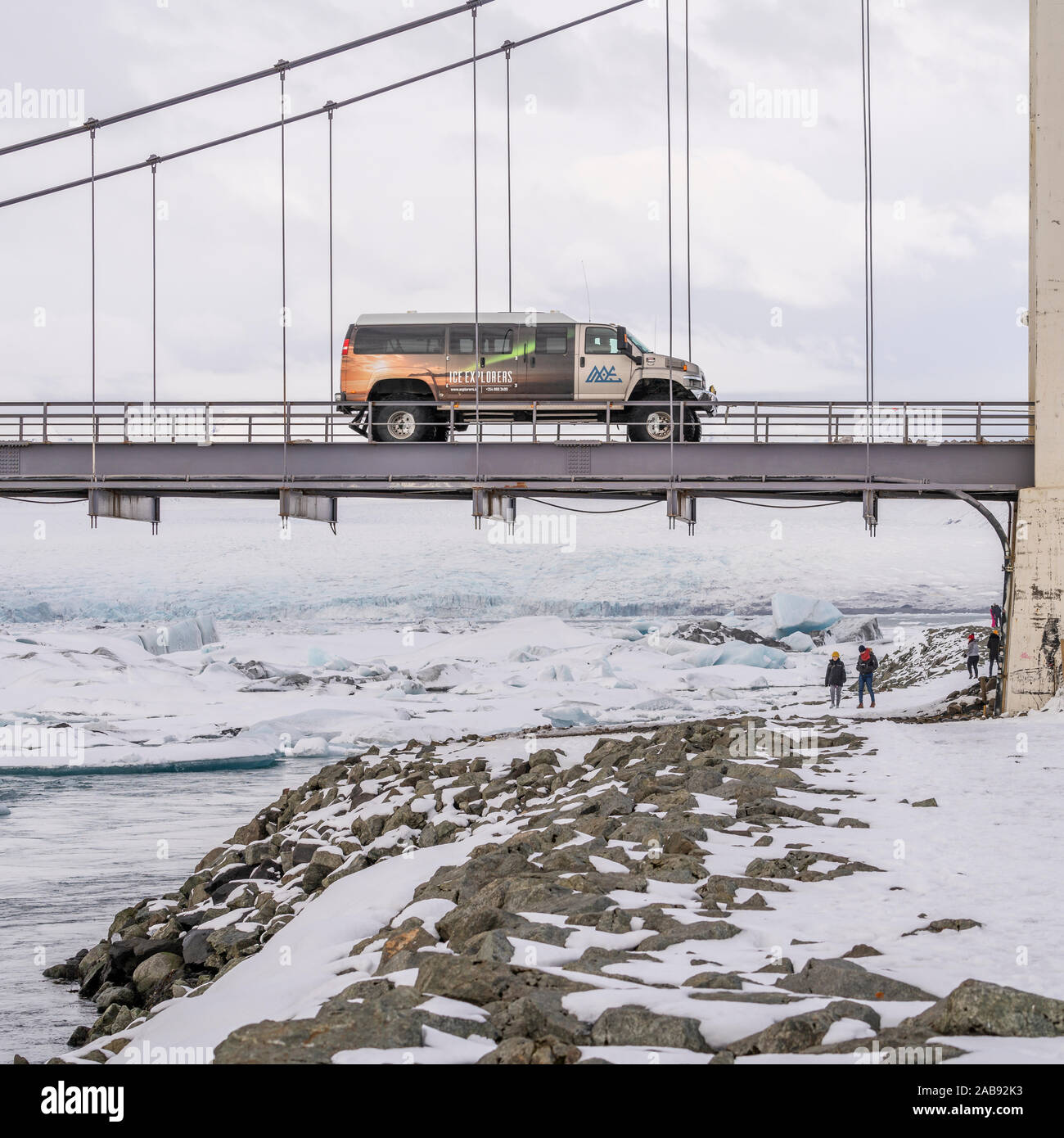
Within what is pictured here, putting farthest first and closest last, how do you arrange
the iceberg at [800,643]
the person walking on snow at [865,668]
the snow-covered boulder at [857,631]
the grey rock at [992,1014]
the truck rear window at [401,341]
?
the snow-covered boulder at [857,631], the iceberg at [800,643], the truck rear window at [401,341], the person walking on snow at [865,668], the grey rock at [992,1014]

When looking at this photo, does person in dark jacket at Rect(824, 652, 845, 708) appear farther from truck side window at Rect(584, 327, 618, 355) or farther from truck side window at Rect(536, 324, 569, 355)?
truck side window at Rect(536, 324, 569, 355)

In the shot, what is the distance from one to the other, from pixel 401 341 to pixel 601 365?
178 inches

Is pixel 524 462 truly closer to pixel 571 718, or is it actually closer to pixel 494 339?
pixel 494 339

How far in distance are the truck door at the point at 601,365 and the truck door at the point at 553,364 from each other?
0.19 m

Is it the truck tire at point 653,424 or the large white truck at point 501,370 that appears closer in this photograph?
the truck tire at point 653,424

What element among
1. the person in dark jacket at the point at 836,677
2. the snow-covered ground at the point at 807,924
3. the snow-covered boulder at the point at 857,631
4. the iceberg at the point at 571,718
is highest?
the snow-covered ground at the point at 807,924

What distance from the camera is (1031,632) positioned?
20.5 metres

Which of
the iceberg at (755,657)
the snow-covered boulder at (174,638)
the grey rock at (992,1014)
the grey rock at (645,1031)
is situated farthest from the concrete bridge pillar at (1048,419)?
the snow-covered boulder at (174,638)

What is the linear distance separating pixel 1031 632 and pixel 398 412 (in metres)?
13.2

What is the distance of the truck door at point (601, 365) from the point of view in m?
25.5

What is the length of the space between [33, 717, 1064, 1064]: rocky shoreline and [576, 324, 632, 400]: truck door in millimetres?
9282

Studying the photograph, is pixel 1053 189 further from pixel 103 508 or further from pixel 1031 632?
pixel 103 508

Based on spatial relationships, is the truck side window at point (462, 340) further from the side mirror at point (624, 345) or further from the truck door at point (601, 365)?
the side mirror at point (624, 345)
